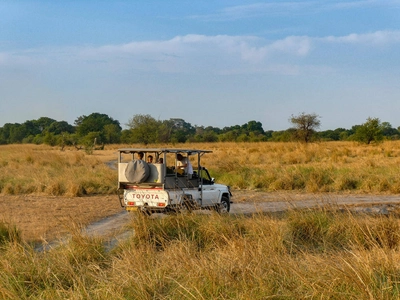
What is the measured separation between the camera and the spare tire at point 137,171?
1366 cm

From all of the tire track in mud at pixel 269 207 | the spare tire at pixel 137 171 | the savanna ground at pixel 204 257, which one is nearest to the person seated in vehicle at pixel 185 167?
the tire track in mud at pixel 269 207

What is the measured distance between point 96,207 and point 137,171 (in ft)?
16.8

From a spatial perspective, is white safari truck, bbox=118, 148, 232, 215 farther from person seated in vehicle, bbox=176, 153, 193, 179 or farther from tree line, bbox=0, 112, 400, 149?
tree line, bbox=0, 112, 400, 149

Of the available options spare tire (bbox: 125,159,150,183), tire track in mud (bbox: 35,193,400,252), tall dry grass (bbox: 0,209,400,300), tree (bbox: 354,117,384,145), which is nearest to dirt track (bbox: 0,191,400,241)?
tire track in mud (bbox: 35,193,400,252)

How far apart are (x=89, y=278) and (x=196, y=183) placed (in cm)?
746

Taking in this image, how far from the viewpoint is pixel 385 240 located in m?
9.70

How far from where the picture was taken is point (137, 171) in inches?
541

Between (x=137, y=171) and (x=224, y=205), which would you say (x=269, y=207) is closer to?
(x=224, y=205)

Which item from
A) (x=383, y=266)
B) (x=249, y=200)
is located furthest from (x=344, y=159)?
(x=383, y=266)

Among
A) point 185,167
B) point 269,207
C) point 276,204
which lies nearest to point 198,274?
point 185,167

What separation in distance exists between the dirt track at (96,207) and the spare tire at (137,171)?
4.19ft

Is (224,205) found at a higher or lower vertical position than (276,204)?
higher

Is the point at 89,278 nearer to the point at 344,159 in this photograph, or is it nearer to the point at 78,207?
Result: the point at 78,207

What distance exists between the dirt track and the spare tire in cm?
128
